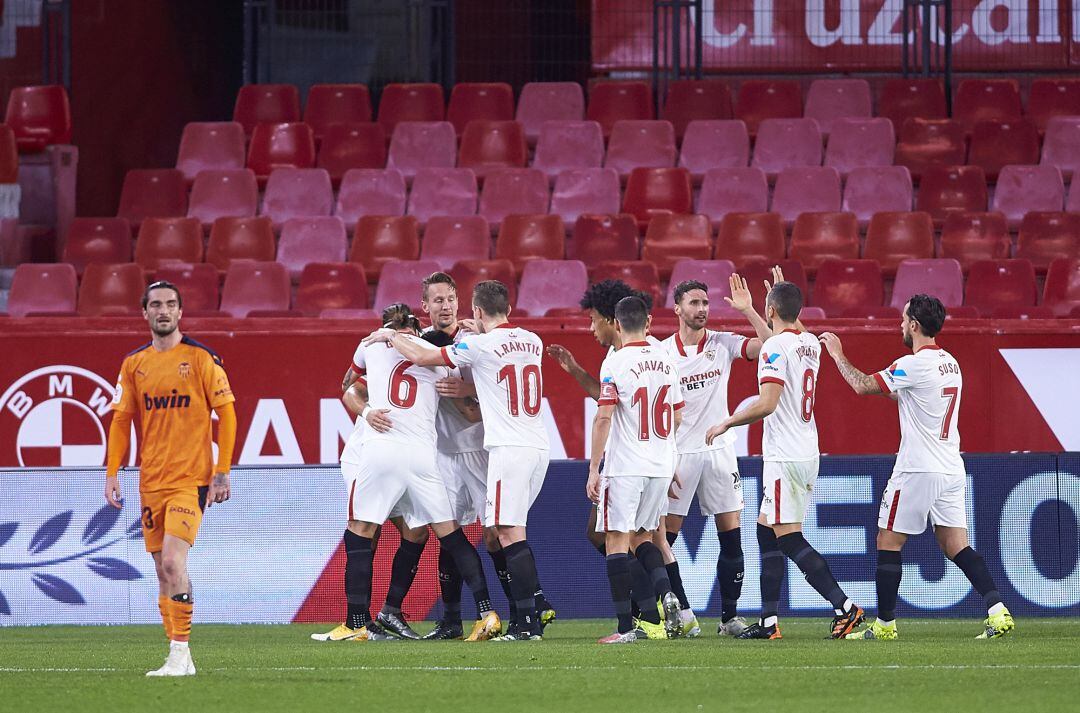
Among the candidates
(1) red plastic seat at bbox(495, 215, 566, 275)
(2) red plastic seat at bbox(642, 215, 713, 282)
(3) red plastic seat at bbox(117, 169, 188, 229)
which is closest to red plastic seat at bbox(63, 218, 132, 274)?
(3) red plastic seat at bbox(117, 169, 188, 229)

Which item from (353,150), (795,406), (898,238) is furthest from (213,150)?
(795,406)

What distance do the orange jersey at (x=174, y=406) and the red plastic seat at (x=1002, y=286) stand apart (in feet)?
26.5

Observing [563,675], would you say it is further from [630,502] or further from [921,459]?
[921,459]

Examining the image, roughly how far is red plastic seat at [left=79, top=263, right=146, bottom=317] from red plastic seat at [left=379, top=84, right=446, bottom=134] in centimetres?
401

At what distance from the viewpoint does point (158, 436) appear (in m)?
7.79

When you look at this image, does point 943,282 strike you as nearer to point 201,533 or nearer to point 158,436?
point 201,533

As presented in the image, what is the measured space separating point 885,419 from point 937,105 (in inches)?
211

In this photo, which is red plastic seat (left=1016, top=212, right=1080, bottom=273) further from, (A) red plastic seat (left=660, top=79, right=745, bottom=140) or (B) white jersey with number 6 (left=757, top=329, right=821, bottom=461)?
(B) white jersey with number 6 (left=757, top=329, right=821, bottom=461)

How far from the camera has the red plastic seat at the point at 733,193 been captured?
1555cm

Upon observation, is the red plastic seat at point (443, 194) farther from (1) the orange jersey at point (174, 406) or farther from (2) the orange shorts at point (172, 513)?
(2) the orange shorts at point (172, 513)

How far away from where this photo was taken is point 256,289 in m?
14.4

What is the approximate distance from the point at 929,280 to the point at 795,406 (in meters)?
4.81

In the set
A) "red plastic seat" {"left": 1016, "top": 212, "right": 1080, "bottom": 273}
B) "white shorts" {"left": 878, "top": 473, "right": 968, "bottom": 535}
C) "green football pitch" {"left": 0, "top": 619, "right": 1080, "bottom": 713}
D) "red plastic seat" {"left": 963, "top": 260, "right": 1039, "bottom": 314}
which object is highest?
"red plastic seat" {"left": 1016, "top": 212, "right": 1080, "bottom": 273}

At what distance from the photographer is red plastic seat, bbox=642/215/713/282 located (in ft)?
48.2
